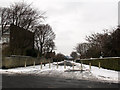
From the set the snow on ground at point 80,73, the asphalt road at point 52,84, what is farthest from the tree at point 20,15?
the asphalt road at point 52,84

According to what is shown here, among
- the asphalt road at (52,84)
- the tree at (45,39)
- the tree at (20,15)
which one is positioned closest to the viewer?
the asphalt road at (52,84)

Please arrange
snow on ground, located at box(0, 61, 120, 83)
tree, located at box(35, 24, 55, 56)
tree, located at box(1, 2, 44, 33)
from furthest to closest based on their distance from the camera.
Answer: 1. tree, located at box(35, 24, 55, 56)
2. tree, located at box(1, 2, 44, 33)
3. snow on ground, located at box(0, 61, 120, 83)

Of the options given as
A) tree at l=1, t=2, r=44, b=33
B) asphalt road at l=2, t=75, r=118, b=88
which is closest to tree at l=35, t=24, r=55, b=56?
tree at l=1, t=2, r=44, b=33

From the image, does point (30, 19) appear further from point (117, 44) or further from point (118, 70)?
point (118, 70)

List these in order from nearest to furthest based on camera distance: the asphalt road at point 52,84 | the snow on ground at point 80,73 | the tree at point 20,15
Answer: the asphalt road at point 52,84 → the snow on ground at point 80,73 → the tree at point 20,15

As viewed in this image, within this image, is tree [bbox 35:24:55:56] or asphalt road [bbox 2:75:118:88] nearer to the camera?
asphalt road [bbox 2:75:118:88]

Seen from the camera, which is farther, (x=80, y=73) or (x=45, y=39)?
(x=45, y=39)

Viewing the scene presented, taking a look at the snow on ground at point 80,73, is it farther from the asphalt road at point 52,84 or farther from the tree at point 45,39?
the tree at point 45,39

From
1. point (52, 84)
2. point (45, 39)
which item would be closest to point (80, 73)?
point (52, 84)

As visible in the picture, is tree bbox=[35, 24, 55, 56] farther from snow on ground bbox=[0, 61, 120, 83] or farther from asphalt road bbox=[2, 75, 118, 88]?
asphalt road bbox=[2, 75, 118, 88]

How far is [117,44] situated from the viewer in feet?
105

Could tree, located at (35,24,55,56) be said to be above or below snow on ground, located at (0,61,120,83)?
above

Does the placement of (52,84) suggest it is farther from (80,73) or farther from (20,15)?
(20,15)

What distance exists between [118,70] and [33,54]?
108 ft
